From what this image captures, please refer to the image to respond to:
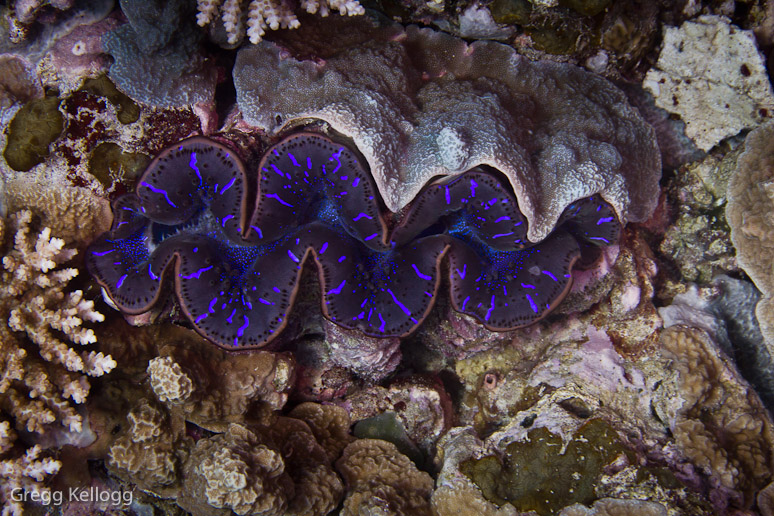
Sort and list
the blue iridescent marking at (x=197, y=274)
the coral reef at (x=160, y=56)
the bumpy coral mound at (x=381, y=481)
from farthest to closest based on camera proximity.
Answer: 1. the bumpy coral mound at (x=381, y=481)
2. the blue iridescent marking at (x=197, y=274)
3. the coral reef at (x=160, y=56)

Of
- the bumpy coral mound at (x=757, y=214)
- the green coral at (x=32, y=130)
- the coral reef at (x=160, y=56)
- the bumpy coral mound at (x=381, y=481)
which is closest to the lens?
the coral reef at (x=160, y=56)

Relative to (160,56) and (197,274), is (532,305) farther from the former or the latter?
(160,56)

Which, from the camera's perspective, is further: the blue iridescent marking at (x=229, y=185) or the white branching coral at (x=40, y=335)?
the blue iridescent marking at (x=229, y=185)

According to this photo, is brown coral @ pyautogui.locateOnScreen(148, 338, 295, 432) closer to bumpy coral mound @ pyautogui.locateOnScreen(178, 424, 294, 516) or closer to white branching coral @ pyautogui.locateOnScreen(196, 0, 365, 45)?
bumpy coral mound @ pyautogui.locateOnScreen(178, 424, 294, 516)

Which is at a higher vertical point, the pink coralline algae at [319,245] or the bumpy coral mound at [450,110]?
the bumpy coral mound at [450,110]

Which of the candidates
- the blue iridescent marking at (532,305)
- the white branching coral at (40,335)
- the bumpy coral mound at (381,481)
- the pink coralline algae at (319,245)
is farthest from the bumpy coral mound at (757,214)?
the white branching coral at (40,335)

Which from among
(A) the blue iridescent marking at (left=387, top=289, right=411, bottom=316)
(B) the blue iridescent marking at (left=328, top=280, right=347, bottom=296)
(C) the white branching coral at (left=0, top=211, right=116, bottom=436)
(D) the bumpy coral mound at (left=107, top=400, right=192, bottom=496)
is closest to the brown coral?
(D) the bumpy coral mound at (left=107, top=400, right=192, bottom=496)

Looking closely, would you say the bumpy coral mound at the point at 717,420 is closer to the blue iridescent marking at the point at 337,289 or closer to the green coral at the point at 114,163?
the blue iridescent marking at the point at 337,289
